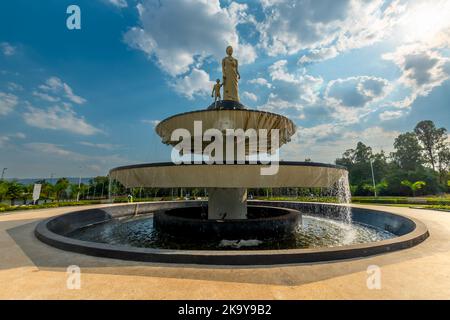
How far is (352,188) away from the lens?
42.1 meters

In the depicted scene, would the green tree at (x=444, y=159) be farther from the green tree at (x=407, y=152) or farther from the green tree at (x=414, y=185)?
the green tree at (x=414, y=185)

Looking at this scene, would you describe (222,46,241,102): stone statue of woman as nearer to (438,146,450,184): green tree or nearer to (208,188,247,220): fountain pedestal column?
(208,188,247,220): fountain pedestal column

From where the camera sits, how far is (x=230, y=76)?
1105 cm

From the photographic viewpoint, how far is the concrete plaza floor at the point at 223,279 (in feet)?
10.3

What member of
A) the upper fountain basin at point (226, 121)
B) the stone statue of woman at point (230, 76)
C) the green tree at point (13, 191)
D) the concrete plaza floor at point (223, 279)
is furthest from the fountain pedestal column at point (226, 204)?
the green tree at point (13, 191)

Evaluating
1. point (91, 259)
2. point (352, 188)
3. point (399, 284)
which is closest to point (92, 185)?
point (352, 188)

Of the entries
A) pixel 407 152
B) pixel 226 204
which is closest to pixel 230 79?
pixel 226 204

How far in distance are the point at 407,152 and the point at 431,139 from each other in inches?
271

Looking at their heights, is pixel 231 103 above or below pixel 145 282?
above

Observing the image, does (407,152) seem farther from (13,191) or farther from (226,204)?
(13,191)

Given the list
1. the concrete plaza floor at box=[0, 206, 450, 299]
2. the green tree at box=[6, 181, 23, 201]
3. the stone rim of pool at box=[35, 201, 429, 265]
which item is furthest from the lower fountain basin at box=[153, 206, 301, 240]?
the green tree at box=[6, 181, 23, 201]
